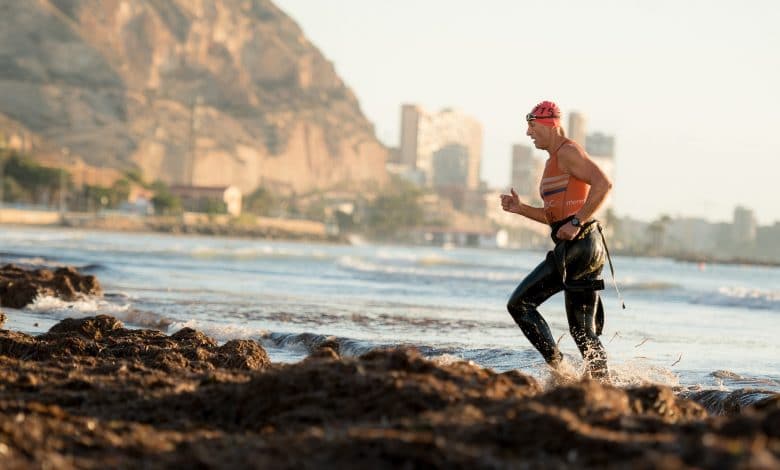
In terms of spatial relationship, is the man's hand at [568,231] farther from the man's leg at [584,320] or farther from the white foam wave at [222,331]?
the white foam wave at [222,331]

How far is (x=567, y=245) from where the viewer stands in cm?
880

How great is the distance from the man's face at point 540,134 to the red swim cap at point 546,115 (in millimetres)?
29

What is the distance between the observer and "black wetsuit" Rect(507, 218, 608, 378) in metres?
8.81

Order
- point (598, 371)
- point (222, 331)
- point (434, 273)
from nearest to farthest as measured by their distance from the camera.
Result: point (598, 371) < point (222, 331) < point (434, 273)

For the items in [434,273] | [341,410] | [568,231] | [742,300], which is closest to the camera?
[341,410]

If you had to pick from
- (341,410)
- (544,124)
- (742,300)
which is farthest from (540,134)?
(742,300)

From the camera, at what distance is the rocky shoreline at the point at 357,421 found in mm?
4867

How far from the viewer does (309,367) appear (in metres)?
6.80

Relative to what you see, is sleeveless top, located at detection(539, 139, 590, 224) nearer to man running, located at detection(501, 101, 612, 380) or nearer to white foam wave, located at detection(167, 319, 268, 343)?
man running, located at detection(501, 101, 612, 380)

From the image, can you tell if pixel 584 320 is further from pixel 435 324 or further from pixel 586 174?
pixel 435 324

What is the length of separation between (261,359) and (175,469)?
202 inches

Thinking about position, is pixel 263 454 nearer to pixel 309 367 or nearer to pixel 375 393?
pixel 375 393

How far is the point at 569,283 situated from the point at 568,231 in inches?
15.1

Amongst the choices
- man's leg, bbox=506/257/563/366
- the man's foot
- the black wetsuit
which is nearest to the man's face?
the black wetsuit
